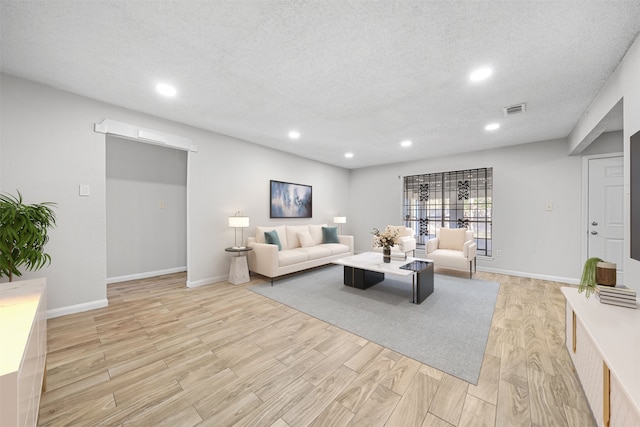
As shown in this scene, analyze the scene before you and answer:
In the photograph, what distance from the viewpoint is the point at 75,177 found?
280cm

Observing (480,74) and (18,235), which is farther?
(480,74)

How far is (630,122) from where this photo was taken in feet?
6.30

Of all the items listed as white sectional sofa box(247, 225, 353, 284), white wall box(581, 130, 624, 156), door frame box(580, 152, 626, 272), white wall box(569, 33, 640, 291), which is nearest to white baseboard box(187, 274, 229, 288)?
white sectional sofa box(247, 225, 353, 284)

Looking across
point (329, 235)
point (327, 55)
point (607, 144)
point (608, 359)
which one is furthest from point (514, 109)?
point (329, 235)

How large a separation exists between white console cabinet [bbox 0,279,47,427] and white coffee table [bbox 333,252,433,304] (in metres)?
2.96

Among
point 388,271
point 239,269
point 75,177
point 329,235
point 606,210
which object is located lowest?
point 239,269

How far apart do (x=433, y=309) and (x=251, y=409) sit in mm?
2314

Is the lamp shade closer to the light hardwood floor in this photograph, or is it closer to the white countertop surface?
the light hardwood floor

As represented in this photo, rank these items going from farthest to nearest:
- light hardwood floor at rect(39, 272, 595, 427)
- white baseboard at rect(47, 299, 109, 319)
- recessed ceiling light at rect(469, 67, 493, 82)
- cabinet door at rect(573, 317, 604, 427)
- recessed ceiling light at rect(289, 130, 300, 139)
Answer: recessed ceiling light at rect(289, 130, 300, 139)
white baseboard at rect(47, 299, 109, 319)
recessed ceiling light at rect(469, 67, 493, 82)
light hardwood floor at rect(39, 272, 595, 427)
cabinet door at rect(573, 317, 604, 427)

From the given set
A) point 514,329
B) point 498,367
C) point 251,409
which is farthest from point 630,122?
point 251,409

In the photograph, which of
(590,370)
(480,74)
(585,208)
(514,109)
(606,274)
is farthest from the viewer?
(585,208)

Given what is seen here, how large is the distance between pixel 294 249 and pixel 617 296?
13.5 ft

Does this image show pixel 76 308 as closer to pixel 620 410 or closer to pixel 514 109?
pixel 620 410

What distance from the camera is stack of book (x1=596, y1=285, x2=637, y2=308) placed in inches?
61.8
